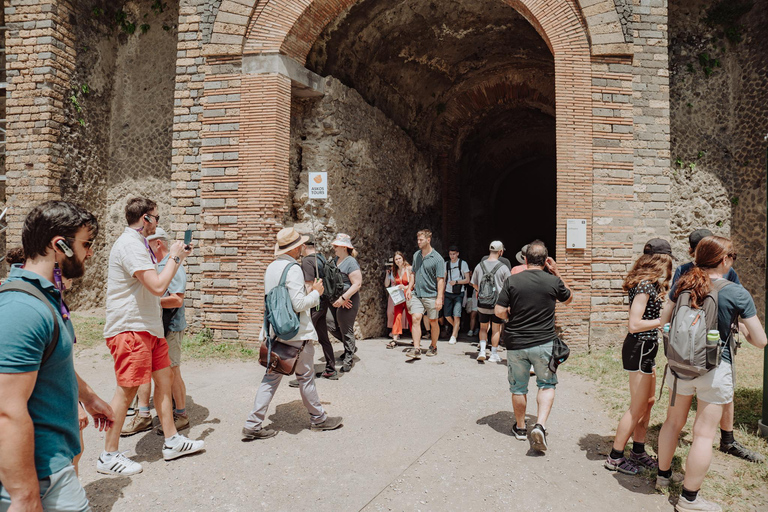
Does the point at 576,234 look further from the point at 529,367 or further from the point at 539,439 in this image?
the point at 539,439

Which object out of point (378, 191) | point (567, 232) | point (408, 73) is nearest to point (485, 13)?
point (408, 73)

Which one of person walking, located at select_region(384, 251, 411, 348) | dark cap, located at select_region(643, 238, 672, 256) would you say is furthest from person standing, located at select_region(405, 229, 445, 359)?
dark cap, located at select_region(643, 238, 672, 256)

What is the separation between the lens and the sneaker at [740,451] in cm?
382

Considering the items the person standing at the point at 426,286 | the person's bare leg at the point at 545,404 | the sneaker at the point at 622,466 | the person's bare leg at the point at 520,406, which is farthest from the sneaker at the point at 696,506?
the person standing at the point at 426,286

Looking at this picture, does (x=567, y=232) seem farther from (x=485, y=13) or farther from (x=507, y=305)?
(x=485, y=13)

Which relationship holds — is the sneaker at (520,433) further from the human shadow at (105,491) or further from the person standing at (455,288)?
the person standing at (455,288)

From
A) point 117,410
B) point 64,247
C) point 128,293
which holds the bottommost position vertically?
point 117,410

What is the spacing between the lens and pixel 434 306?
285 inches

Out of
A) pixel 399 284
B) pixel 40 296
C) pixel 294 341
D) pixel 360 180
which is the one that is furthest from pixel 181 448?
pixel 360 180

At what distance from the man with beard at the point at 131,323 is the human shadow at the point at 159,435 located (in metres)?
0.27

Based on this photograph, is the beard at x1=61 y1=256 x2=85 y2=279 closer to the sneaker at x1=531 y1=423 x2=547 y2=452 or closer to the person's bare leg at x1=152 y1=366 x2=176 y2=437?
the person's bare leg at x1=152 y1=366 x2=176 y2=437

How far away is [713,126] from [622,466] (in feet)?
29.1

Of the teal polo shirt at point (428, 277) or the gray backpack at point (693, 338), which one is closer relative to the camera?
the gray backpack at point (693, 338)

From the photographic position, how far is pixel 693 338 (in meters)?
2.93
